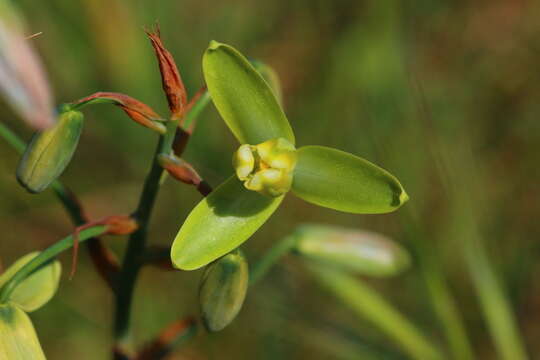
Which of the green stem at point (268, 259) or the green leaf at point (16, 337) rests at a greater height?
the green leaf at point (16, 337)

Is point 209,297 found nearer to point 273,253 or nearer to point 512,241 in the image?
point 273,253

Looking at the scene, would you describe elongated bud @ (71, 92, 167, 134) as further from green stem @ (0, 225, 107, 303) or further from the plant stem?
green stem @ (0, 225, 107, 303)

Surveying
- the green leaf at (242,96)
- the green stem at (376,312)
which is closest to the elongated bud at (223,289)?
the green leaf at (242,96)

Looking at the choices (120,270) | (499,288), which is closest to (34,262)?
(120,270)

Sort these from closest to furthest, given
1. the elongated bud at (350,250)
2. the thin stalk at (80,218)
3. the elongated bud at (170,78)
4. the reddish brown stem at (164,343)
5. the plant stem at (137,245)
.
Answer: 1. the elongated bud at (170,78)
2. the plant stem at (137,245)
3. the thin stalk at (80,218)
4. the reddish brown stem at (164,343)
5. the elongated bud at (350,250)

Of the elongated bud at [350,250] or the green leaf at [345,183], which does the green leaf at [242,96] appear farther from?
the elongated bud at [350,250]

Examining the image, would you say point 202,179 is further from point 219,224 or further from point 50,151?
point 50,151
